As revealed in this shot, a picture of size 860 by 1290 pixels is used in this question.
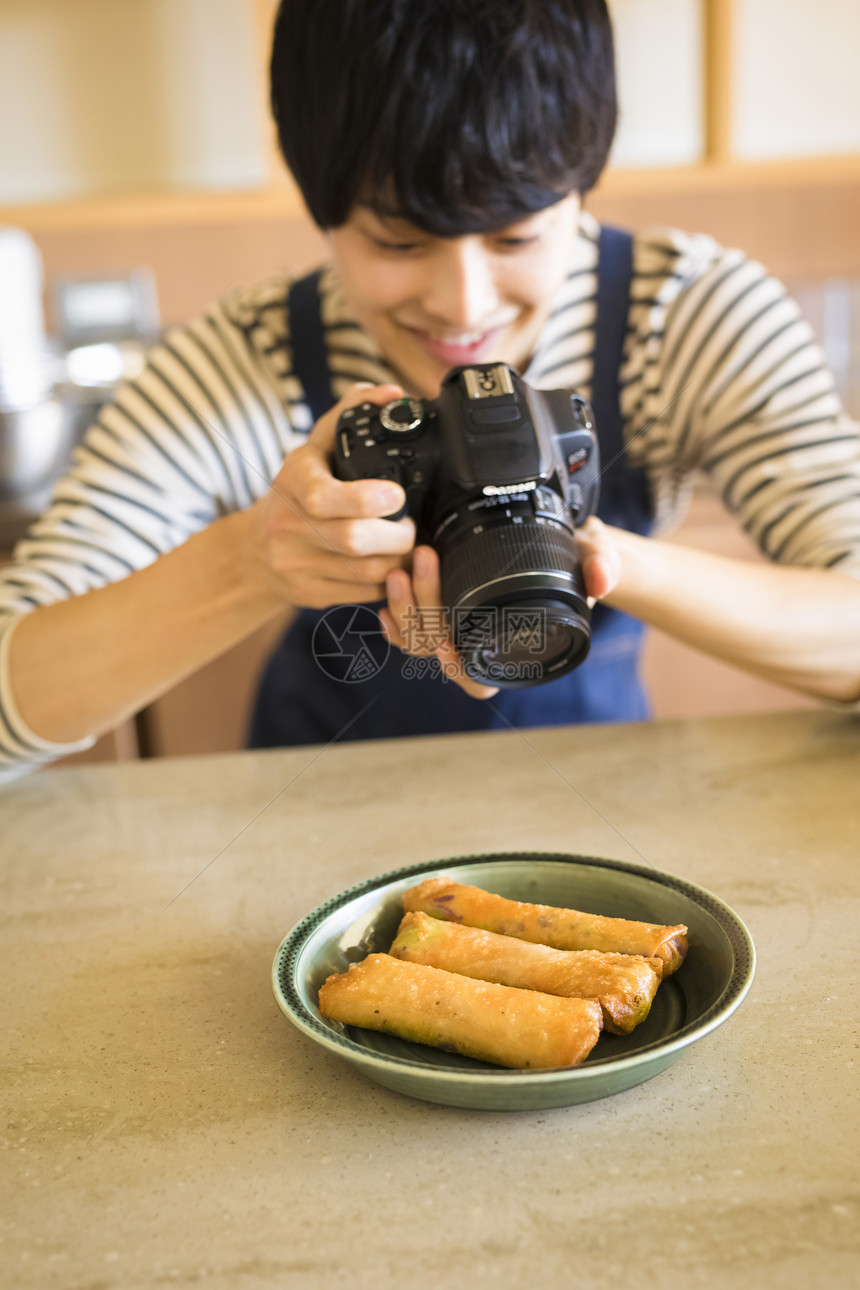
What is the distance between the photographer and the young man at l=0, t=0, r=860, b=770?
0.69m

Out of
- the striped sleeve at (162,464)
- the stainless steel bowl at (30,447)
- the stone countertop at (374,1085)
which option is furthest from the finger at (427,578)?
the stainless steel bowl at (30,447)

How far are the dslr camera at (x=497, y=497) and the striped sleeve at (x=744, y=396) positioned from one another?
0.28 meters

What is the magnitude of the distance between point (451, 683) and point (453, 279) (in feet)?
1.27

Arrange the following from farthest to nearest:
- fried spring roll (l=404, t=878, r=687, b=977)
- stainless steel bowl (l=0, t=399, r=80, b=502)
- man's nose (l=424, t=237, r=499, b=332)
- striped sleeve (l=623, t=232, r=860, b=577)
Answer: stainless steel bowl (l=0, t=399, r=80, b=502)
striped sleeve (l=623, t=232, r=860, b=577)
man's nose (l=424, t=237, r=499, b=332)
fried spring roll (l=404, t=878, r=687, b=977)

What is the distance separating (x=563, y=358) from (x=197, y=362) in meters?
0.31

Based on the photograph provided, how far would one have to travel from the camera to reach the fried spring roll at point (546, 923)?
0.47 m

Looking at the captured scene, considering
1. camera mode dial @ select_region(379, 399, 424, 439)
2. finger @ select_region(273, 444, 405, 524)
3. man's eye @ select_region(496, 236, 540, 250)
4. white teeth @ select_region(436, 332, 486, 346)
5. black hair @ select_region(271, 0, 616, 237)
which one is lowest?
finger @ select_region(273, 444, 405, 524)

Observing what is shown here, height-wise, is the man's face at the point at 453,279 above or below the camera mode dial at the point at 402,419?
above

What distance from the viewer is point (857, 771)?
0.74 m

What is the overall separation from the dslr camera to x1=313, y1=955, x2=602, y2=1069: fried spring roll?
19 centimetres

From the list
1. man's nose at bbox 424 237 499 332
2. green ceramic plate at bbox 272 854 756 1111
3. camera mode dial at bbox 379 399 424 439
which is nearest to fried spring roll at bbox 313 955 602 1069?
green ceramic plate at bbox 272 854 756 1111

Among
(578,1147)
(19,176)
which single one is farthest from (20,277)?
(578,1147)

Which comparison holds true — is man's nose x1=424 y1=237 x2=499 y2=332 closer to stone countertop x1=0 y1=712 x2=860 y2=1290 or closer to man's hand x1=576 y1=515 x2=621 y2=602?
man's hand x1=576 y1=515 x2=621 y2=602

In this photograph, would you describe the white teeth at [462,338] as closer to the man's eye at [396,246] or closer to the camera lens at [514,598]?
the man's eye at [396,246]
